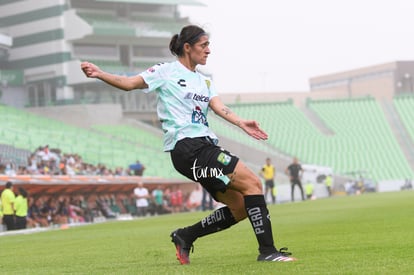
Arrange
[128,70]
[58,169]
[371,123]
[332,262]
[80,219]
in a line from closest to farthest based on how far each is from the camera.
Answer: [332,262] → [80,219] → [58,169] → [128,70] → [371,123]

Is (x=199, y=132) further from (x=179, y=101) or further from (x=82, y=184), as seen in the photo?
(x=82, y=184)

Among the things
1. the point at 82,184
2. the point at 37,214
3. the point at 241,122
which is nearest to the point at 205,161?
the point at 241,122

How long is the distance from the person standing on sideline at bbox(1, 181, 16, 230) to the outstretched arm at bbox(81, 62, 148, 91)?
59.9 ft

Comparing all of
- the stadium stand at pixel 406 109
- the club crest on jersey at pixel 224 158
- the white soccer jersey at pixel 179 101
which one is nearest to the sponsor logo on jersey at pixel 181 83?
the white soccer jersey at pixel 179 101

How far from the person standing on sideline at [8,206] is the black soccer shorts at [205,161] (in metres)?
18.3

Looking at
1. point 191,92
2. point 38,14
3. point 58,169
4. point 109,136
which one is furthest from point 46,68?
point 191,92

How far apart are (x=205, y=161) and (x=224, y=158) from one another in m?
0.17

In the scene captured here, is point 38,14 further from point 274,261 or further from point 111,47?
point 274,261

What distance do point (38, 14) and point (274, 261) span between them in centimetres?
6737

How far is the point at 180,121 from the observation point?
332 inches

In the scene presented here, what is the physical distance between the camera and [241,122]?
8.27m

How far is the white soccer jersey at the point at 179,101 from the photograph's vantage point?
8.45 m

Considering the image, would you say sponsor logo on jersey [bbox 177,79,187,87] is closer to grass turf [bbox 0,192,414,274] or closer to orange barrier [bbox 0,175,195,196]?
grass turf [bbox 0,192,414,274]

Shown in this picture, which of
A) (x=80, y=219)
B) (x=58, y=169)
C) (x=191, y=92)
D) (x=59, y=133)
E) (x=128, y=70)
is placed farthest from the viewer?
(x=128, y=70)
